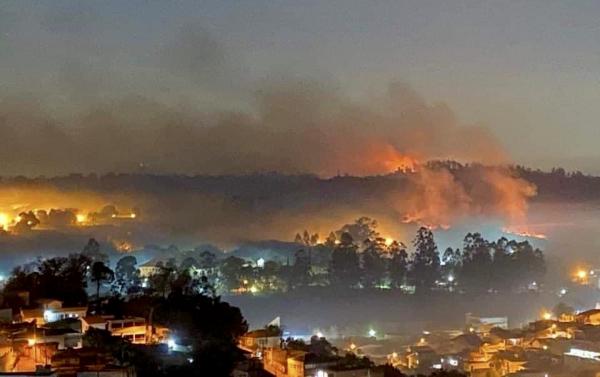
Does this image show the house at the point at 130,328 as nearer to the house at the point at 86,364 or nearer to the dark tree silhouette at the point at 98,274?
the house at the point at 86,364

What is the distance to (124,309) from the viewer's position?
1120 centimetres

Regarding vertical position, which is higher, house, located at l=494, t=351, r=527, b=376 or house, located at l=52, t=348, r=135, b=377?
house, located at l=52, t=348, r=135, b=377

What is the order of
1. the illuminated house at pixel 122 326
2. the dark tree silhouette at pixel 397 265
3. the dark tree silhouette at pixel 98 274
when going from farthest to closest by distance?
1. the dark tree silhouette at pixel 397 265
2. the dark tree silhouette at pixel 98 274
3. the illuminated house at pixel 122 326

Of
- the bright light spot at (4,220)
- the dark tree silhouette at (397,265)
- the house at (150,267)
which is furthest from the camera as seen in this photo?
the dark tree silhouette at (397,265)

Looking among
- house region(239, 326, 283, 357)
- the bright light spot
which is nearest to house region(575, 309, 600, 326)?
house region(239, 326, 283, 357)

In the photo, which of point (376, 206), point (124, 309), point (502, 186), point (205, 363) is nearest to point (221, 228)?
point (376, 206)

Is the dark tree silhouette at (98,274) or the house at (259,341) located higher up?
the dark tree silhouette at (98,274)

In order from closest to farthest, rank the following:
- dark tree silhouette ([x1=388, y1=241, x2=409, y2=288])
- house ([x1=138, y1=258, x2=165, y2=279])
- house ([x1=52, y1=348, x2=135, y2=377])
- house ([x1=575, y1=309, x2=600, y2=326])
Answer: house ([x1=52, y1=348, x2=135, y2=377]) → house ([x1=575, y1=309, x2=600, y2=326]) → house ([x1=138, y1=258, x2=165, y2=279]) → dark tree silhouette ([x1=388, y1=241, x2=409, y2=288])

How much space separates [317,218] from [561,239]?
8025 millimetres

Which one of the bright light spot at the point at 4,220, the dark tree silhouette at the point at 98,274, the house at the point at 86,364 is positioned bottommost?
the house at the point at 86,364

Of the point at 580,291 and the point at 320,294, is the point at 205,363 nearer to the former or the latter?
the point at 320,294

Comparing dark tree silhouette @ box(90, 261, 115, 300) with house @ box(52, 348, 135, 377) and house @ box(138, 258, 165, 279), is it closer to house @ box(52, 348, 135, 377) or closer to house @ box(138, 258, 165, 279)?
house @ box(138, 258, 165, 279)

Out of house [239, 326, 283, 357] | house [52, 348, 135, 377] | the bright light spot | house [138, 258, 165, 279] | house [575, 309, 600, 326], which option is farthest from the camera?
the bright light spot

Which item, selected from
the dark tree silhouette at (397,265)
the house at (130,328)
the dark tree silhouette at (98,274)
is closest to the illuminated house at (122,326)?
the house at (130,328)
